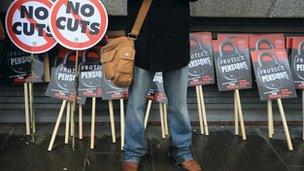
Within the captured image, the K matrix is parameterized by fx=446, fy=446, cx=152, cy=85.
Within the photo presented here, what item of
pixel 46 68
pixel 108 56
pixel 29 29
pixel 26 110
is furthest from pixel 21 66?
pixel 108 56

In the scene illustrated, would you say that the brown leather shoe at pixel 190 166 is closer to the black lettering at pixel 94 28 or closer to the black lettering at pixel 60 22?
the black lettering at pixel 94 28

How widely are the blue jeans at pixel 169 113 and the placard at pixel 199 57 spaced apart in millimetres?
987

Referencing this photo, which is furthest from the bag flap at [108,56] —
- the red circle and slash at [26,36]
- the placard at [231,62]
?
the placard at [231,62]

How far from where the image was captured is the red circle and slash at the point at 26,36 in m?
4.67

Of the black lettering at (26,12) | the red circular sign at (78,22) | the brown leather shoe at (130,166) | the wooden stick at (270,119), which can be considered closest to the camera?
the brown leather shoe at (130,166)

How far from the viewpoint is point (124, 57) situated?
13.0ft

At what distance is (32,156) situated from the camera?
4.80 meters

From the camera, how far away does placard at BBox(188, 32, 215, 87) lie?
530 cm

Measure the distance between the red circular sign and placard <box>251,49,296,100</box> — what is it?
6.29ft

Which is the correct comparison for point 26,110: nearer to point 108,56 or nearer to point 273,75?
point 108,56

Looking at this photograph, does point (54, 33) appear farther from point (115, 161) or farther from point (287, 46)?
point (287, 46)

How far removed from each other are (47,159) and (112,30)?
5.56ft

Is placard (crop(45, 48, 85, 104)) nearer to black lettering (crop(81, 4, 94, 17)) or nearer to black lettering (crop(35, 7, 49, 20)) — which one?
black lettering (crop(35, 7, 49, 20))

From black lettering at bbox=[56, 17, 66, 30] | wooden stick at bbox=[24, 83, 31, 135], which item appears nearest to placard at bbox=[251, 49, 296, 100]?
black lettering at bbox=[56, 17, 66, 30]
